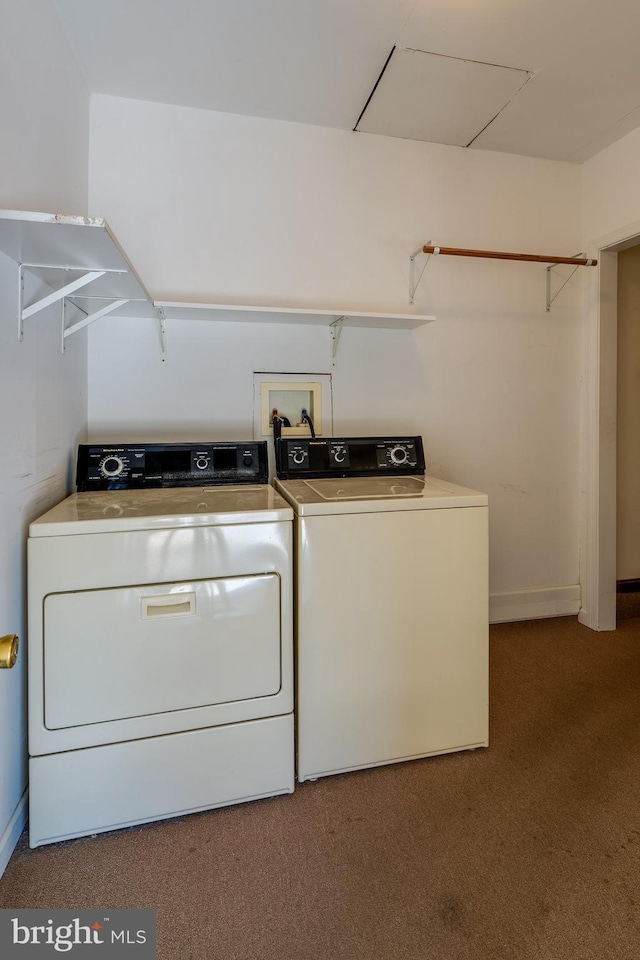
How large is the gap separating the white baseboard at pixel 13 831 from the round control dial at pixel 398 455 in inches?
68.4

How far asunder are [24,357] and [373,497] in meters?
1.11

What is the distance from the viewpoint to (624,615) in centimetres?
275

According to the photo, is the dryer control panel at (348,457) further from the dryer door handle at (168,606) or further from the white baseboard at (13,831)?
the white baseboard at (13,831)

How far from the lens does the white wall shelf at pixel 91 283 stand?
1083 millimetres

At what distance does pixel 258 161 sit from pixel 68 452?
156 cm

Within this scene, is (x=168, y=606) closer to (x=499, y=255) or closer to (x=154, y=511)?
(x=154, y=511)

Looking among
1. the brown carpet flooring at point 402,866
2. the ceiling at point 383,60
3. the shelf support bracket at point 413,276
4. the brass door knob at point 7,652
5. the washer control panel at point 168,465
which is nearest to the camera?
the brass door knob at point 7,652

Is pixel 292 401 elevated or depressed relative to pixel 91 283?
depressed

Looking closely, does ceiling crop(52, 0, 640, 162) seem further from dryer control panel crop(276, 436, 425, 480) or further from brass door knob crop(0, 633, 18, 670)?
brass door knob crop(0, 633, 18, 670)

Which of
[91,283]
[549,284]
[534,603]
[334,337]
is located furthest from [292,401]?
[534,603]

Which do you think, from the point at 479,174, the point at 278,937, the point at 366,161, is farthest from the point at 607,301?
the point at 278,937

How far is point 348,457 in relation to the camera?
2098 millimetres

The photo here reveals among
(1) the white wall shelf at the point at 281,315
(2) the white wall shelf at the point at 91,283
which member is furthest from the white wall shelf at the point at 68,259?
(1) the white wall shelf at the point at 281,315

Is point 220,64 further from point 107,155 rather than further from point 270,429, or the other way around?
point 270,429
